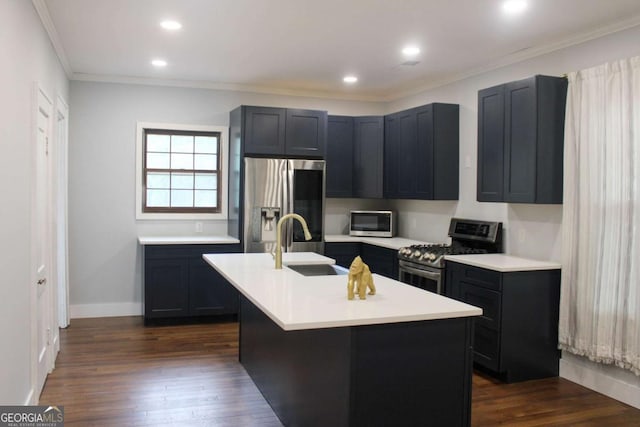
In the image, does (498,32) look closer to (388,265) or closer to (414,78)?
(414,78)

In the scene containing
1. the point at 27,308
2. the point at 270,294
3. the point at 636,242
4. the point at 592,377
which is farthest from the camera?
the point at 592,377

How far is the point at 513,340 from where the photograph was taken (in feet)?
13.1

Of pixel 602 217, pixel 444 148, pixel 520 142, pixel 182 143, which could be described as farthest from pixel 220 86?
pixel 602 217

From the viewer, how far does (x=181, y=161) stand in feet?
20.1

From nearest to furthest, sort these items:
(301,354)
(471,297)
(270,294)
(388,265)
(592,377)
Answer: (270,294)
(301,354)
(592,377)
(471,297)
(388,265)

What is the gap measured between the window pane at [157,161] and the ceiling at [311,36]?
83cm

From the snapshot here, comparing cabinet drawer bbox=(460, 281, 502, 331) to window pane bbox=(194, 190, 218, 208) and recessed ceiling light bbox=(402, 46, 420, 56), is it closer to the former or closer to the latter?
recessed ceiling light bbox=(402, 46, 420, 56)

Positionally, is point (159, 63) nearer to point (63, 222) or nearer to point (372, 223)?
point (63, 222)

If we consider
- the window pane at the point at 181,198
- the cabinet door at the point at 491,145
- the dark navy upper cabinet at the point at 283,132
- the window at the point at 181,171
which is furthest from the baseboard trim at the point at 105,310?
the cabinet door at the point at 491,145

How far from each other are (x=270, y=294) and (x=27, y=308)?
5.14ft

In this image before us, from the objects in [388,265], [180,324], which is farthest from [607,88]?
[180,324]

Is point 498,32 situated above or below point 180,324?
above
